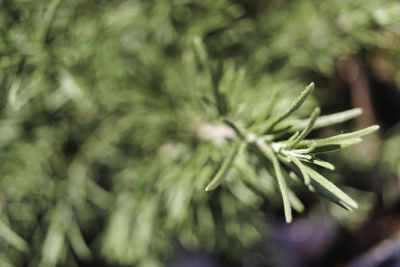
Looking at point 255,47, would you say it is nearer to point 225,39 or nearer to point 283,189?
point 225,39

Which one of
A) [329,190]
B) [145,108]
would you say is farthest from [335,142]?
[145,108]

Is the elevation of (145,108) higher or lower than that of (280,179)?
lower

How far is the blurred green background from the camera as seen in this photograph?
635 mm

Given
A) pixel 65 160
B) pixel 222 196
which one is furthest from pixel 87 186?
pixel 222 196

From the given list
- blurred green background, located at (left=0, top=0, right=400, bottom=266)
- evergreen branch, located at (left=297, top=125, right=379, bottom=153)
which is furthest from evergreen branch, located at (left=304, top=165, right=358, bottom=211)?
blurred green background, located at (left=0, top=0, right=400, bottom=266)

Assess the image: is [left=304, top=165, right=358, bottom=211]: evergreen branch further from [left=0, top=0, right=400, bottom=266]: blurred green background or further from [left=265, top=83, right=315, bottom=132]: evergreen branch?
[left=0, top=0, right=400, bottom=266]: blurred green background

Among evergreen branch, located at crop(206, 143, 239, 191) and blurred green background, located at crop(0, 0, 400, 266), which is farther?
blurred green background, located at crop(0, 0, 400, 266)

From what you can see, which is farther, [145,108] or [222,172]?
[145,108]

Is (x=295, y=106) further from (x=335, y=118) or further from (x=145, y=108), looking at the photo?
(x=145, y=108)

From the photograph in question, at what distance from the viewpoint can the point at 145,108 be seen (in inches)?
27.9

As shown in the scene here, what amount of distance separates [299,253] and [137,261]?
1.79 feet

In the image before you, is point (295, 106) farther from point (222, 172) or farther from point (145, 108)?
point (145, 108)

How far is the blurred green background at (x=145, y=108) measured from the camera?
63cm

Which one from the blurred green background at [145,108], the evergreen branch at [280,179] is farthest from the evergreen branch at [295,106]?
the blurred green background at [145,108]
